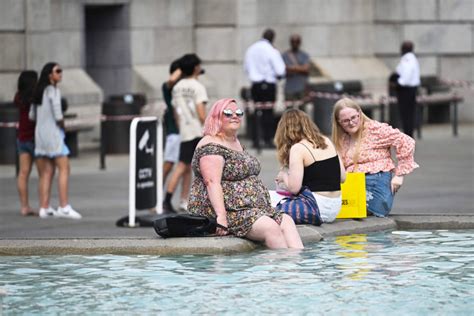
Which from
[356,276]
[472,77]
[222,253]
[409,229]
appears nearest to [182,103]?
[409,229]

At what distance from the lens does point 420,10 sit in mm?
30234

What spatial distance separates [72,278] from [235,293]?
4.45ft

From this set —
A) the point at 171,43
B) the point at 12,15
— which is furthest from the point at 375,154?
the point at 171,43

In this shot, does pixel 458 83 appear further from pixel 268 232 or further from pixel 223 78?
pixel 268 232

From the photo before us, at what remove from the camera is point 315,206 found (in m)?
12.8

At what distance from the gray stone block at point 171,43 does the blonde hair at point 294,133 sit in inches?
541

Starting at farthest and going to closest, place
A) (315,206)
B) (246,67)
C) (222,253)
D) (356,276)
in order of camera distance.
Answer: (246,67) → (315,206) → (222,253) → (356,276)

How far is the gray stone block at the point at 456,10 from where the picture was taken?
30.3 m

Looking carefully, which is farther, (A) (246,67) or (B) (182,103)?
(A) (246,67)

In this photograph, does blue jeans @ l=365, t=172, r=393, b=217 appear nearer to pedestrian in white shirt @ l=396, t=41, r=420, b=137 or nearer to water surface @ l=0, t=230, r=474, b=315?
water surface @ l=0, t=230, r=474, b=315

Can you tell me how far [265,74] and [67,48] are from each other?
3.09m

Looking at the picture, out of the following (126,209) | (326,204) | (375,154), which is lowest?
(126,209)

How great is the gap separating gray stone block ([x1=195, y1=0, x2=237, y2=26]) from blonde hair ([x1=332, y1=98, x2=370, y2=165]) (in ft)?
44.1

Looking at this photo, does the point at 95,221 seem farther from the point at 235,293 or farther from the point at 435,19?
the point at 435,19
